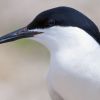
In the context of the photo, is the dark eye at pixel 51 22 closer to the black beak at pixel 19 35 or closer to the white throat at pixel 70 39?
the white throat at pixel 70 39

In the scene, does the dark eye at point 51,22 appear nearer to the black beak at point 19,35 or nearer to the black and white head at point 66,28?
the black and white head at point 66,28

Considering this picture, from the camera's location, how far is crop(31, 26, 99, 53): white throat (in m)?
2.30

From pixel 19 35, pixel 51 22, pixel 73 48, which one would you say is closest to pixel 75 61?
pixel 73 48

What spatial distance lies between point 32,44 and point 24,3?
594 mm

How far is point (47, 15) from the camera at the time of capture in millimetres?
2334

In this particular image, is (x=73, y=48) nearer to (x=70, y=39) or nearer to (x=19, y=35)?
(x=70, y=39)

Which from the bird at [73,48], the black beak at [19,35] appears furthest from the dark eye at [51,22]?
the black beak at [19,35]

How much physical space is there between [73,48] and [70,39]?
4 centimetres

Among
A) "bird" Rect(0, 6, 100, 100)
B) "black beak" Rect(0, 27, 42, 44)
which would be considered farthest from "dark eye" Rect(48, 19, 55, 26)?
"black beak" Rect(0, 27, 42, 44)

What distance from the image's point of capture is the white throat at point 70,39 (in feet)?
7.55

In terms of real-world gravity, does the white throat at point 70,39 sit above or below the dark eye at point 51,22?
below

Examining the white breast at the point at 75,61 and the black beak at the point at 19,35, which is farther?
the black beak at the point at 19,35

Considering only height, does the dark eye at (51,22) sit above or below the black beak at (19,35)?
above

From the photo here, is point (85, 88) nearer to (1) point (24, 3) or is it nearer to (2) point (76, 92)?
(2) point (76, 92)
